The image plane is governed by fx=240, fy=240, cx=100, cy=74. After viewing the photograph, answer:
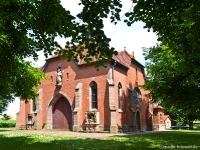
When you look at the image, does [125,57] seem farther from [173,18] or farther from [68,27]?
[68,27]

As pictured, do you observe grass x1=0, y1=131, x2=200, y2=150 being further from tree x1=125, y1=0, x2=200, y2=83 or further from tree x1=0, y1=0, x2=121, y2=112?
tree x1=125, y1=0, x2=200, y2=83

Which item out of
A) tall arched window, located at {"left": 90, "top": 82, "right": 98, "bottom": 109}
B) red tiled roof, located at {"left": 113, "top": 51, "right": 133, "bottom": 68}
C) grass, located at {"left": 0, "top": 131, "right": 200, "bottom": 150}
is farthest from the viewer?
red tiled roof, located at {"left": 113, "top": 51, "right": 133, "bottom": 68}

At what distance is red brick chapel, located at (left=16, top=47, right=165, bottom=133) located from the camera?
1079 inches

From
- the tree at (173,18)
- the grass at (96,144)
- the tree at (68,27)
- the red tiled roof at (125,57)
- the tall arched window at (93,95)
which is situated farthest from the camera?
the red tiled roof at (125,57)

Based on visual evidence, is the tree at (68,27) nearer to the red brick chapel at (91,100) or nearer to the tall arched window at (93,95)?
the red brick chapel at (91,100)

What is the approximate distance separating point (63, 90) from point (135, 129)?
10519mm

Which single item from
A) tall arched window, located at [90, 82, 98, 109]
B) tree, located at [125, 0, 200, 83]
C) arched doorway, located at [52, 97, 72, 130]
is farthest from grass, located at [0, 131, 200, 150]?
arched doorway, located at [52, 97, 72, 130]

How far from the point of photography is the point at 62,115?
3166 cm

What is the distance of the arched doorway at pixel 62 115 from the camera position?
30.7 m

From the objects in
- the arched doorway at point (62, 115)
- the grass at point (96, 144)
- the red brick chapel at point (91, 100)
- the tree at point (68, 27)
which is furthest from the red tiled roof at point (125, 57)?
the tree at point (68, 27)

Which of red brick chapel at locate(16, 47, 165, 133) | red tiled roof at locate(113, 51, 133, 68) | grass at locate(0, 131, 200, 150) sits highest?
red tiled roof at locate(113, 51, 133, 68)

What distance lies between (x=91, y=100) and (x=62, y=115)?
5472mm

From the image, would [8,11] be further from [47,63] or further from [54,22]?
[47,63]

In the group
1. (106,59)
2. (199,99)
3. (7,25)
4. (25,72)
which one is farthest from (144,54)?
(106,59)
